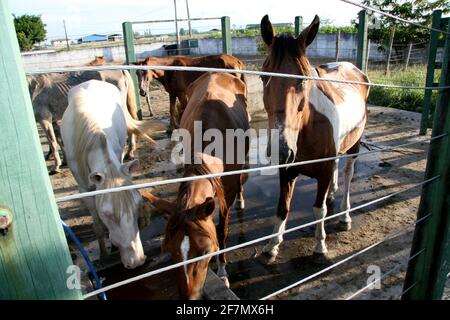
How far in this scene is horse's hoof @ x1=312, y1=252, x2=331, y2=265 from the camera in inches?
136

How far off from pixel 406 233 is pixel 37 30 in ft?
117

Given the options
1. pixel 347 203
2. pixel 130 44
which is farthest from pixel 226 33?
pixel 347 203

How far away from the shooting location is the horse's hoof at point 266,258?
3514mm

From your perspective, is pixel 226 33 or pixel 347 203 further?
pixel 226 33

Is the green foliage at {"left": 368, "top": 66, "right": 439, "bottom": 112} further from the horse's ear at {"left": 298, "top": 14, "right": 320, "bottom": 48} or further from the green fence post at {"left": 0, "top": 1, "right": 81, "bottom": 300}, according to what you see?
the green fence post at {"left": 0, "top": 1, "right": 81, "bottom": 300}

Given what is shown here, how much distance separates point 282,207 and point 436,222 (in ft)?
5.88

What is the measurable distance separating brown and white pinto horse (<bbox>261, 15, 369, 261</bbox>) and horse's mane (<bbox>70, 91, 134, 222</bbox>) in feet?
4.83

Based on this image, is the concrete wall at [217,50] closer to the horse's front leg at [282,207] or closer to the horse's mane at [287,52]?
the horse's front leg at [282,207]

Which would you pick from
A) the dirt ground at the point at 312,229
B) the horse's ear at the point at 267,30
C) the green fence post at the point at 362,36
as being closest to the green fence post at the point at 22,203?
the dirt ground at the point at 312,229

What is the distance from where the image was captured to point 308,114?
3.07 meters

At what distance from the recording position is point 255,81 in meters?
9.27

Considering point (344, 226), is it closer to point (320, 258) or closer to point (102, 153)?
point (320, 258)
